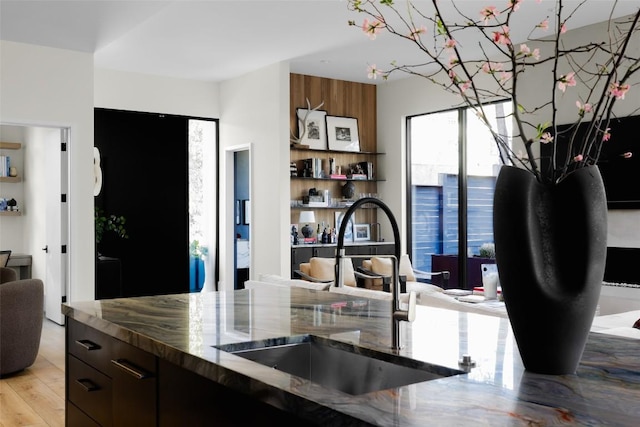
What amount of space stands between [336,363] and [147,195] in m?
7.58

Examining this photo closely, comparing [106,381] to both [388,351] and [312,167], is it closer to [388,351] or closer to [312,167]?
[388,351]

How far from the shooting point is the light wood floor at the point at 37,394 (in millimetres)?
3954

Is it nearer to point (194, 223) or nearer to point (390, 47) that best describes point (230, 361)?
point (390, 47)

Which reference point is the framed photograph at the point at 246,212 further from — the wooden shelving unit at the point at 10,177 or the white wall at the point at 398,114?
the wooden shelving unit at the point at 10,177

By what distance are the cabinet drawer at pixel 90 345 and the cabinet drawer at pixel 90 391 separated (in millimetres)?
26

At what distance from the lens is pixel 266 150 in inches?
321

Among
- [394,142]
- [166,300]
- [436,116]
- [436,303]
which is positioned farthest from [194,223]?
[166,300]

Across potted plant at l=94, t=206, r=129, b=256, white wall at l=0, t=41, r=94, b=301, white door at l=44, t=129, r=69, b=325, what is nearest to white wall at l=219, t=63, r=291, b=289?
potted plant at l=94, t=206, r=129, b=256

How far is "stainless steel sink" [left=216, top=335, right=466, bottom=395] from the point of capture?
5.01 ft

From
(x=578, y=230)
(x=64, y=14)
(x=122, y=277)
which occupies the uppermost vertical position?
(x=64, y=14)

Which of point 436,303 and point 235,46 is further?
point 235,46

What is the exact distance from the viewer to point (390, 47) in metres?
7.27

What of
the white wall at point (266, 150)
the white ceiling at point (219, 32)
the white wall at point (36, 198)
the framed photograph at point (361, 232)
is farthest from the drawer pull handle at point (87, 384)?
the framed photograph at point (361, 232)

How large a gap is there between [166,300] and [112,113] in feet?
21.5
